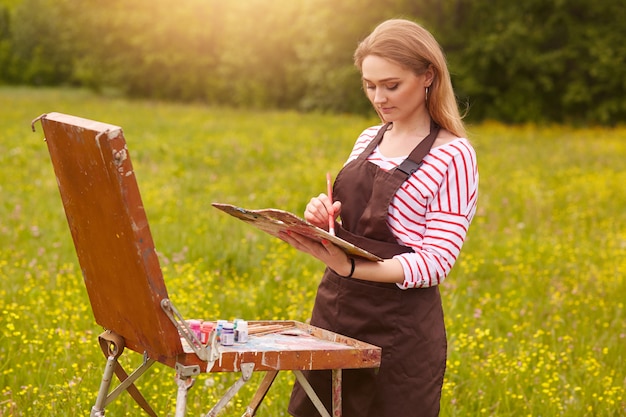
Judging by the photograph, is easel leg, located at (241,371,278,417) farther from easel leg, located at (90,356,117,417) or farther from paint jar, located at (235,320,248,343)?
easel leg, located at (90,356,117,417)

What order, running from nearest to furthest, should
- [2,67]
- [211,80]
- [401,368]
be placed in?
[401,368]
[211,80]
[2,67]

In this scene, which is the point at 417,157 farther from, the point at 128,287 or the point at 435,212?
the point at 128,287

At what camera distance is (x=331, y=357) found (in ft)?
9.30

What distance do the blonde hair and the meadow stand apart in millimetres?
1881

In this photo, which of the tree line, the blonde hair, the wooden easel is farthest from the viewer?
the tree line

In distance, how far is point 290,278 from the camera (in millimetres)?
6812

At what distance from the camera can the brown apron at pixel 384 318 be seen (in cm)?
316

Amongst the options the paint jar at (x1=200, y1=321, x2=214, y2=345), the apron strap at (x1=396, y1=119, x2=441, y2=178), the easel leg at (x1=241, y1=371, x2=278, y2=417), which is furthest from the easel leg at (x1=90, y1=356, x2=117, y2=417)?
the apron strap at (x1=396, y1=119, x2=441, y2=178)

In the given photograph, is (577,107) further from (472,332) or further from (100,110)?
(472,332)

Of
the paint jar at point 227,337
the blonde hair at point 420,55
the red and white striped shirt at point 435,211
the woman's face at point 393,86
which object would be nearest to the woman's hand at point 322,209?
the red and white striped shirt at point 435,211

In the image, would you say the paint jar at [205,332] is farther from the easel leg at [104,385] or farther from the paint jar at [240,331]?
the easel leg at [104,385]

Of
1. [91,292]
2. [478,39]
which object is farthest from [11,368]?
[478,39]

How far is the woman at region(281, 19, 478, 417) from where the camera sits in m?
3.07

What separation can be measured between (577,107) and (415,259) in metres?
27.8
